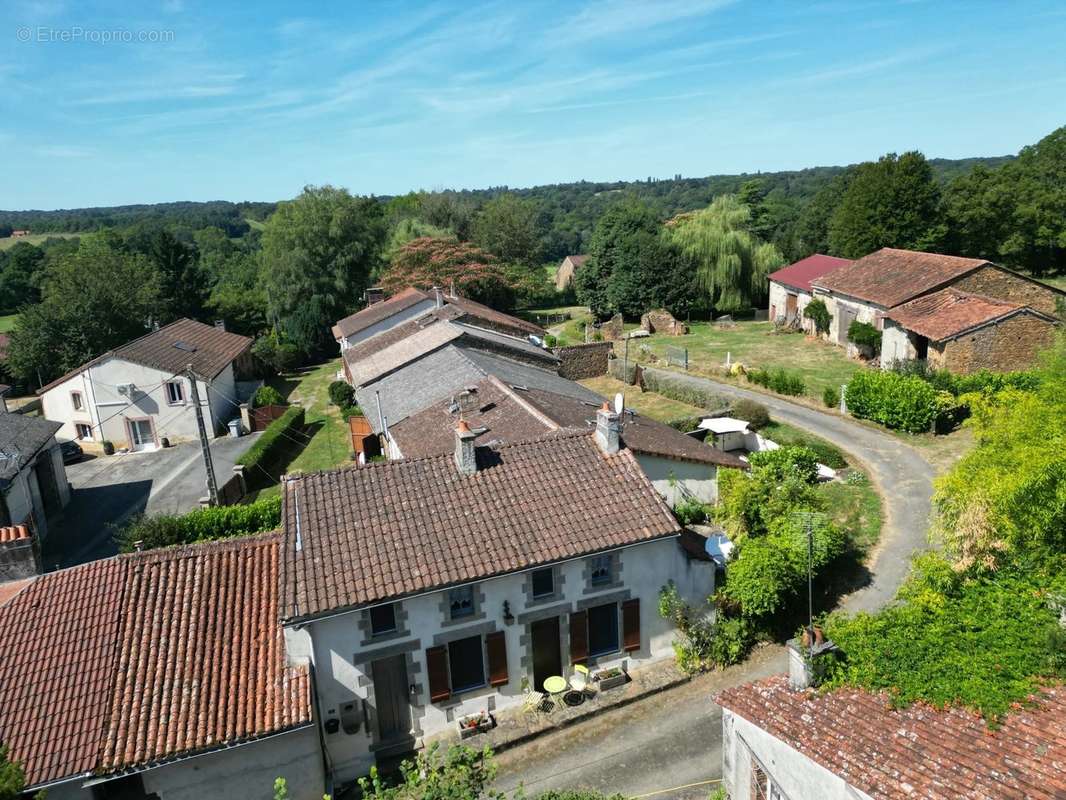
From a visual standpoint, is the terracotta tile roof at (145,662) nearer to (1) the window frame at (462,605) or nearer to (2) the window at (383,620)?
(2) the window at (383,620)

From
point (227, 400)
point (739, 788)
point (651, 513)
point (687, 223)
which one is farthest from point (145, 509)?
point (687, 223)

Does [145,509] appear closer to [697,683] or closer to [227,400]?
[227,400]

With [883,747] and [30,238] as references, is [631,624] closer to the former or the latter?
[883,747]

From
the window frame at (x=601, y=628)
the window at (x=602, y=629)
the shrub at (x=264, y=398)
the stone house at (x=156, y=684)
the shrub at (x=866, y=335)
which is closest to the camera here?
the stone house at (x=156, y=684)

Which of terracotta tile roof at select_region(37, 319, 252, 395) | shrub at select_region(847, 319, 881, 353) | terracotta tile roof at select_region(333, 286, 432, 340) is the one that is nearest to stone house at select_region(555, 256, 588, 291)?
terracotta tile roof at select_region(333, 286, 432, 340)

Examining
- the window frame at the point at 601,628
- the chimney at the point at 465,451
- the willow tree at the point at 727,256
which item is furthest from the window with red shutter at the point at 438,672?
the willow tree at the point at 727,256

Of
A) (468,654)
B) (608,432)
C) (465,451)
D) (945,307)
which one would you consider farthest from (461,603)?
(945,307)

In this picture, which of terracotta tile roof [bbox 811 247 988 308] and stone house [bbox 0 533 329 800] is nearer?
stone house [bbox 0 533 329 800]

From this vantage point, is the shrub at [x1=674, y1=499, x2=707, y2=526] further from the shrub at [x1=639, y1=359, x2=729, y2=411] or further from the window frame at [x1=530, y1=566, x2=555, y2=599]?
the shrub at [x1=639, y1=359, x2=729, y2=411]
